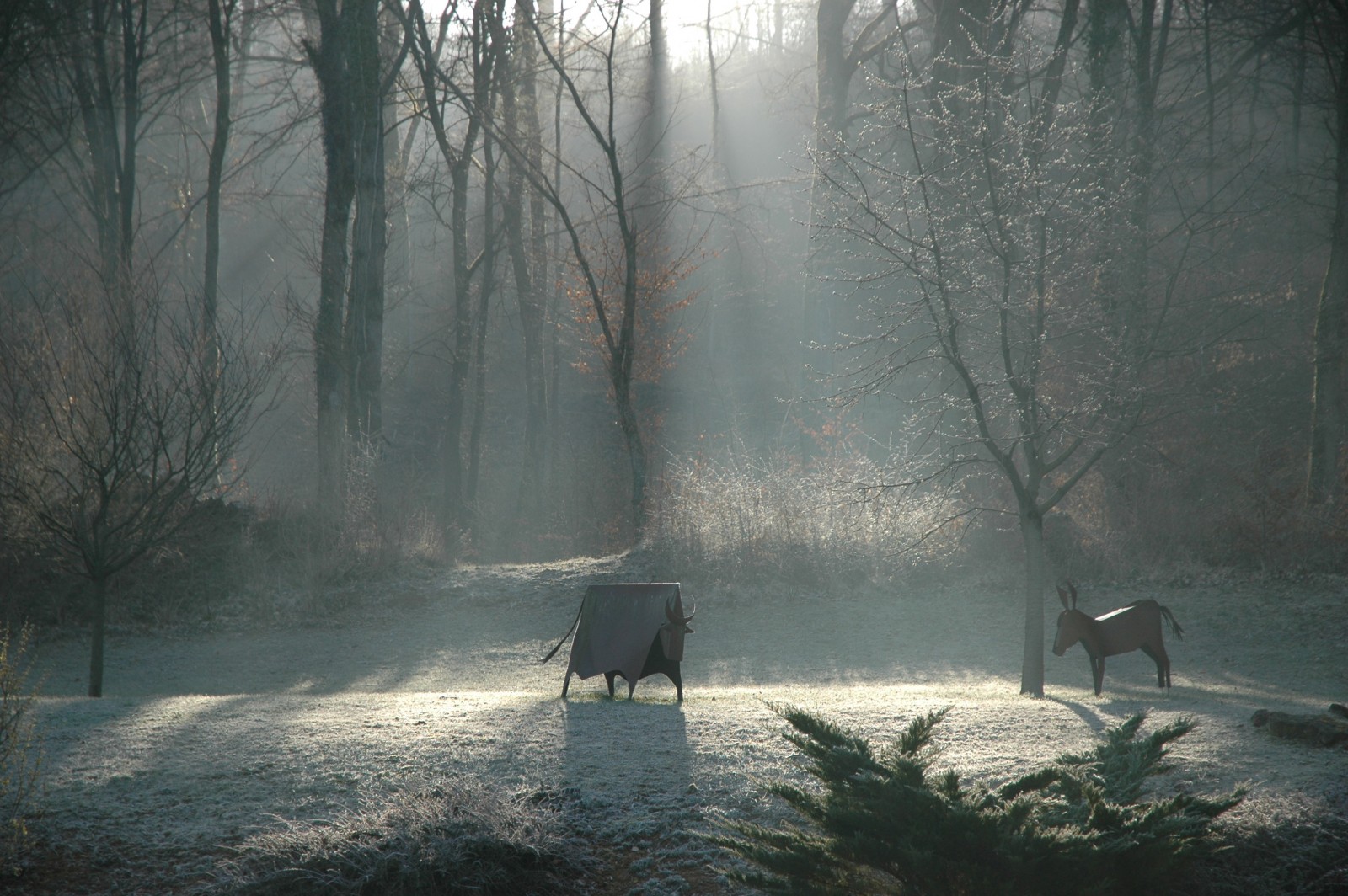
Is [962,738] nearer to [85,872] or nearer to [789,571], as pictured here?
[85,872]

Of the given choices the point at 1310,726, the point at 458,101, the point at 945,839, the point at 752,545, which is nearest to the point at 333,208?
the point at 458,101

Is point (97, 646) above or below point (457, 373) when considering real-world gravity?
below

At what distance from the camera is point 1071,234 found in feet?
24.0

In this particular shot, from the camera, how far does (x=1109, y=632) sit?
6941mm

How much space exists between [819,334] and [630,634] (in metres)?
13.5

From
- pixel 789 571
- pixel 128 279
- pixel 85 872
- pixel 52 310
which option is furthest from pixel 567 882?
pixel 52 310

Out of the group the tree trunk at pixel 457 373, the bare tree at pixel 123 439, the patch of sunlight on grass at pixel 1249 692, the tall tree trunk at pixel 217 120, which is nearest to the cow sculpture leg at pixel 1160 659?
the patch of sunlight on grass at pixel 1249 692

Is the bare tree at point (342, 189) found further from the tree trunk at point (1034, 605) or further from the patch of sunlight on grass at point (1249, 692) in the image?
the patch of sunlight on grass at point (1249, 692)

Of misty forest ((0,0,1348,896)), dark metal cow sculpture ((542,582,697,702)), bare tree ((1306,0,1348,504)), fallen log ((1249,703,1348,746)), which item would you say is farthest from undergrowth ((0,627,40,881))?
bare tree ((1306,0,1348,504))

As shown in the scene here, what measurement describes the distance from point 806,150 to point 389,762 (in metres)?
5.56

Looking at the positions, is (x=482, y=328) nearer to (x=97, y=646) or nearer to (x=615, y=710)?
(x=97, y=646)

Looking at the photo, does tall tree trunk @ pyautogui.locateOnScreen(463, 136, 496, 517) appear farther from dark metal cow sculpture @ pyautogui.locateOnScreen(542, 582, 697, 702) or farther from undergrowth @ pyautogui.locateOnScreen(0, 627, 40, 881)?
undergrowth @ pyautogui.locateOnScreen(0, 627, 40, 881)

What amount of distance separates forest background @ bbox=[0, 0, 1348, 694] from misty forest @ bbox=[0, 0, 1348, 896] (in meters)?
0.12

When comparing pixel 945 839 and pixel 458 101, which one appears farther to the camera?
pixel 458 101
